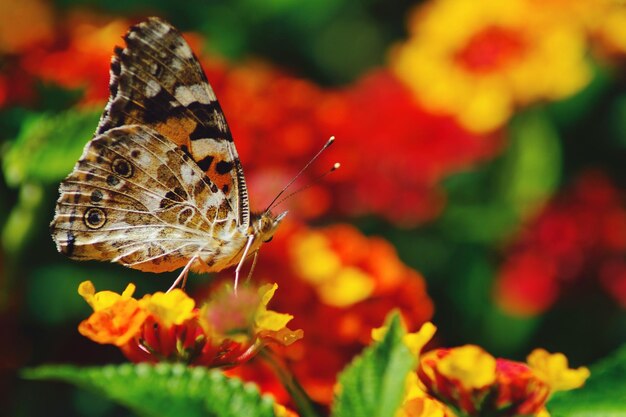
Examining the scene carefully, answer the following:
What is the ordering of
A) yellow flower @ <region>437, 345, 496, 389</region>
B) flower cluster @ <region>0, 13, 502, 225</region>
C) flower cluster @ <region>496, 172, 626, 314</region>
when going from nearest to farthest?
1. yellow flower @ <region>437, 345, 496, 389</region>
2. flower cluster @ <region>0, 13, 502, 225</region>
3. flower cluster @ <region>496, 172, 626, 314</region>

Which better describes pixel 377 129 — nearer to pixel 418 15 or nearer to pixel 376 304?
pixel 418 15

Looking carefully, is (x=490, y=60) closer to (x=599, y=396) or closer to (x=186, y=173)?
(x=186, y=173)

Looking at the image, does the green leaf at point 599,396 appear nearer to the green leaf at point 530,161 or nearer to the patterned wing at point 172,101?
the patterned wing at point 172,101

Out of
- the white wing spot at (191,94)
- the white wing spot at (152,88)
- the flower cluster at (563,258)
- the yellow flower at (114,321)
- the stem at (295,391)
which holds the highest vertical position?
the white wing spot at (152,88)

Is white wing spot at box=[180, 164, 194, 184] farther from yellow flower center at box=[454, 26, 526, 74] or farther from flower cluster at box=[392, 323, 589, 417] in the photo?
yellow flower center at box=[454, 26, 526, 74]

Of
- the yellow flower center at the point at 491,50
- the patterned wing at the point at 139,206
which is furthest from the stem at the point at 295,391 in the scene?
the yellow flower center at the point at 491,50

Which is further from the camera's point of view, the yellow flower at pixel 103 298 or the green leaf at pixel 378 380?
the yellow flower at pixel 103 298

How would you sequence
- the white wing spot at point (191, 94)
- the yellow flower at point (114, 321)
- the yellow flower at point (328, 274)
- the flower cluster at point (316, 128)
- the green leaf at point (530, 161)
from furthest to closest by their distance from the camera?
the green leaf at point (530, 161) < the flower cluster at point (316, 128) < the yellow flower at point (328, 274) < the white wing spot at point (191, 94) < the yellow flower at point (114, 321)

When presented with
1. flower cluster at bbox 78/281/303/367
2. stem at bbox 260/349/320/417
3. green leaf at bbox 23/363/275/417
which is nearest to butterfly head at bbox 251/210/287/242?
flower cluster at bbox 78/281/303/367
